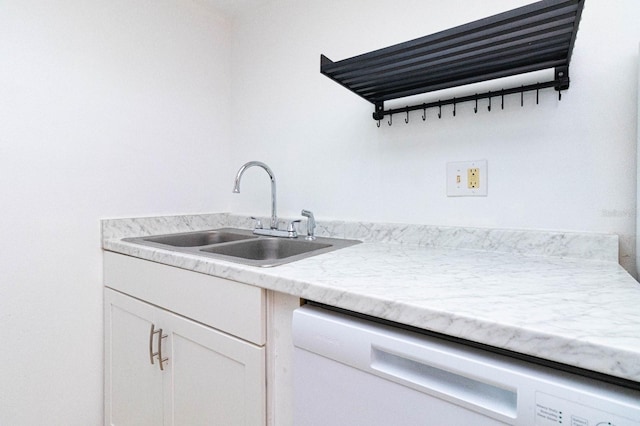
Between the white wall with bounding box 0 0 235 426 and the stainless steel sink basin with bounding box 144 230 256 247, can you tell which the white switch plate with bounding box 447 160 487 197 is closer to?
the stainless steel sink basin with bounding box 144 230 256 247

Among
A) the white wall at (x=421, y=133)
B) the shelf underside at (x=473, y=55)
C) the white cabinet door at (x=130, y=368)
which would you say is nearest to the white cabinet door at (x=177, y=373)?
the white cabinet door at (x=130, y=368)

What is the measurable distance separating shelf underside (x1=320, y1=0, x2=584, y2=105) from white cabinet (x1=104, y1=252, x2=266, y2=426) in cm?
77

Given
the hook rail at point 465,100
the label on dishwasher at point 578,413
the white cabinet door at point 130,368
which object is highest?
the hook rail at point 465,100

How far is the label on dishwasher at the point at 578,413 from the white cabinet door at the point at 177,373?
0.62 m

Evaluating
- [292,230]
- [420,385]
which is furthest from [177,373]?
[420,385]

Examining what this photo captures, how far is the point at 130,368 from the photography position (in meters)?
1.24

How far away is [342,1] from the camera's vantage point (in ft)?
4.70

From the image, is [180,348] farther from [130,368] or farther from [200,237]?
[200,237]

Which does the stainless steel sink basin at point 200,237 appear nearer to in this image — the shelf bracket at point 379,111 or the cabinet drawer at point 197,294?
the cabinet drawer at point 197,294

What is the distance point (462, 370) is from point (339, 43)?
1.36 meters

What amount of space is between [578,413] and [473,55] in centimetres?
86

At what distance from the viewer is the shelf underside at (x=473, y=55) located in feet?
2.48

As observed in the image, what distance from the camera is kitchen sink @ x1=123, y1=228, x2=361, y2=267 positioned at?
128 cm

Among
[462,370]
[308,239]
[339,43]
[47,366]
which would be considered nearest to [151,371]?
[47,366]
